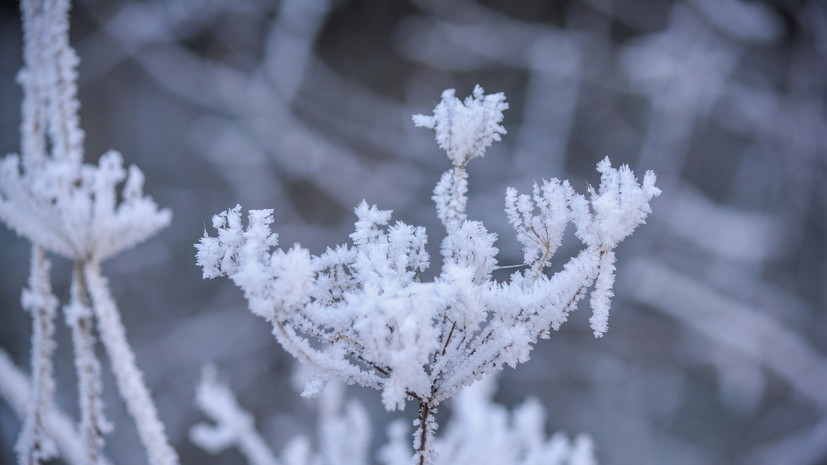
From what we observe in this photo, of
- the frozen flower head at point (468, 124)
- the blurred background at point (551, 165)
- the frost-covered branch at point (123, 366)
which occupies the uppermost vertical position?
the blurred background at point (551, 165)

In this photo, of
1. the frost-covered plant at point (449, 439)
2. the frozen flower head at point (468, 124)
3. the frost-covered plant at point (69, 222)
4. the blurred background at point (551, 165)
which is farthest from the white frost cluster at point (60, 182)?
the blurred background at point (551, 165)

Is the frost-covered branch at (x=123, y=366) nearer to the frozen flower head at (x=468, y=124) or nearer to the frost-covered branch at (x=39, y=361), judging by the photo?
the frost-covered branch at (x=39, y=361)

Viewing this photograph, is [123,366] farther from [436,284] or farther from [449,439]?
[449,439]

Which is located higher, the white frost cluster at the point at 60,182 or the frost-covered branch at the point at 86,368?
the white frost cluster at the point at 60,182

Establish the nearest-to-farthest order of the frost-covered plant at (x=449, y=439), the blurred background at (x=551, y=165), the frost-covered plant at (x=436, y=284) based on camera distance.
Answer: the frost-covered plant at (x=436, y=284), the frost-covered plant at (x=449, y=439), the blurred background at (x=551, y=165)

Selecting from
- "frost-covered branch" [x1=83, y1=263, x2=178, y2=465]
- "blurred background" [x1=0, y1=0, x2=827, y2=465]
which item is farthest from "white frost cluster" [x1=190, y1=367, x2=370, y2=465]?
"blurred background" [x1=0, y1=0, x2=827, y2=465]

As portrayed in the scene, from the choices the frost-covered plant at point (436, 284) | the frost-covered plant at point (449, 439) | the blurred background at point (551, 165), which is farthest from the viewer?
the blurred background at point (551, 165)

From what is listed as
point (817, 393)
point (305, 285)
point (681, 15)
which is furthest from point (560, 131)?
point (305, 285)
